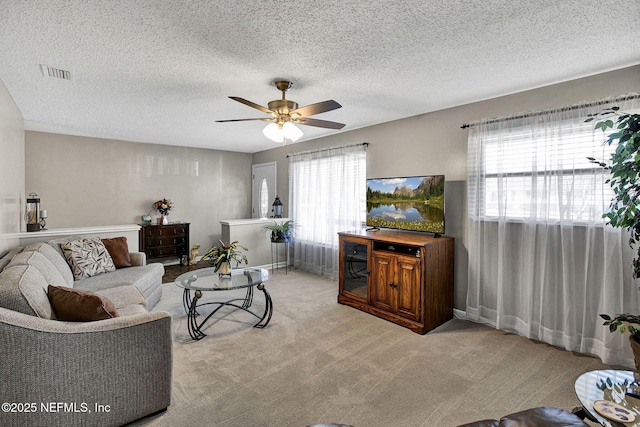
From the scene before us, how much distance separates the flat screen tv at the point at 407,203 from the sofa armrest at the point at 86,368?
9.30 feet

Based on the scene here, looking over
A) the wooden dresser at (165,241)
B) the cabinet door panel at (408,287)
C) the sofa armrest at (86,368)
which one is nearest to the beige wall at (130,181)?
the wooden dresser at (165,241)

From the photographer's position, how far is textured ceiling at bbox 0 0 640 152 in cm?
177

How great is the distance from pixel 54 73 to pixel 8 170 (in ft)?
4.05

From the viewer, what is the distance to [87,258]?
11.4ft

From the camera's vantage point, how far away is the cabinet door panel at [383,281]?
11.5 feet

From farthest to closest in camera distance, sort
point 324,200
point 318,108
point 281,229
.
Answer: point 281,229 → point 324,200 → point 318,108

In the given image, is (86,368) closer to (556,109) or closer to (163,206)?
(556,109)

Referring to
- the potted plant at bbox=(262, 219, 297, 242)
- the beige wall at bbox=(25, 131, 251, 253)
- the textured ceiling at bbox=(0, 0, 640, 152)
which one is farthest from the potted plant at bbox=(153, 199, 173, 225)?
the textured ceiling at bbox=(0, 0, 640, 152)

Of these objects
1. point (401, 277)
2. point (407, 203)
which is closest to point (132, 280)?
point (401, 277)

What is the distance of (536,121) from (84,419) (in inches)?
164

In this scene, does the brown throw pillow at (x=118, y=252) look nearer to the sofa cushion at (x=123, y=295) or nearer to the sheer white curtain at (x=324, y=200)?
the sofa cushion at (x=123, y=295)

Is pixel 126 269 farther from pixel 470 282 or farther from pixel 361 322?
pixel 470 282

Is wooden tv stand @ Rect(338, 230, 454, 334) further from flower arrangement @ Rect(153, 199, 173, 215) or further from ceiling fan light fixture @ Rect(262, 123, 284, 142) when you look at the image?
flower arrangement @ Rect(153, 199, 173, 215)

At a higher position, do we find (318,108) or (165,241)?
(318,108)
